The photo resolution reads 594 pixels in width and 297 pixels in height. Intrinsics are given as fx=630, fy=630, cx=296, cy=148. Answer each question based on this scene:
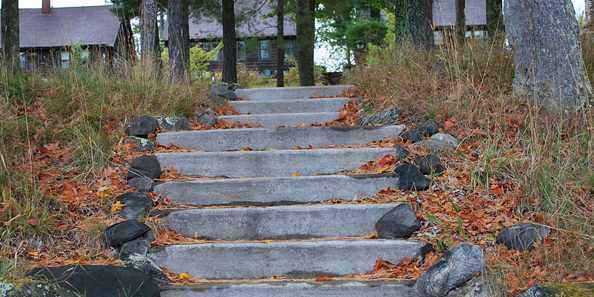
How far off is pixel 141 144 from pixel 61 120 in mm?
683

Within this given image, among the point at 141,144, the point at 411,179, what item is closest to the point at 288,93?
the point at 141,144

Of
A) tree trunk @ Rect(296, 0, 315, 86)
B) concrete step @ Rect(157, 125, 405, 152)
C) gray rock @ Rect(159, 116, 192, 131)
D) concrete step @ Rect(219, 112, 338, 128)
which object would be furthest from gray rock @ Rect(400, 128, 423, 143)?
tree trunk @ Rect(296, 0, 315, 86)

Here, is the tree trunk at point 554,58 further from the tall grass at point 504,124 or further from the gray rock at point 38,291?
the gray rock at point 38,291

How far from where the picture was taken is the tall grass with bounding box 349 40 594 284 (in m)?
3.70

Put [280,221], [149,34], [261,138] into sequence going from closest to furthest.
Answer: [280,221]
[261,138]
[149,34]

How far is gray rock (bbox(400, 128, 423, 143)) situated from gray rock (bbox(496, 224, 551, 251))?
157 centimetres

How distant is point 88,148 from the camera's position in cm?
480

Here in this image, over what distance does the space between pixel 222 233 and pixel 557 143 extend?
91.5 inches

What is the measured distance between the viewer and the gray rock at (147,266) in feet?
12.4

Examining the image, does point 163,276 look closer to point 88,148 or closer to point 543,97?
point 88,148

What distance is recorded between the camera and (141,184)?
462 centimetres

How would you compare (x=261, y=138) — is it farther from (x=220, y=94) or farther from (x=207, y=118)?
(x=220, y=94)

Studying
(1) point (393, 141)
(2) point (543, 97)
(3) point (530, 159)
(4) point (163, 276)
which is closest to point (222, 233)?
(4) point (163, 276)

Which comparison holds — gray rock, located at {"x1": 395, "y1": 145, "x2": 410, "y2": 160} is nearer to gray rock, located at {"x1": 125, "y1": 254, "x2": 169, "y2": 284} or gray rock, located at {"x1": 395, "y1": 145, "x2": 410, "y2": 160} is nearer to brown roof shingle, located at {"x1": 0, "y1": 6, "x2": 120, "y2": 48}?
gray rock, located at {"x1": 125, "y1": 254, "x2": 169, "y2": 284}
